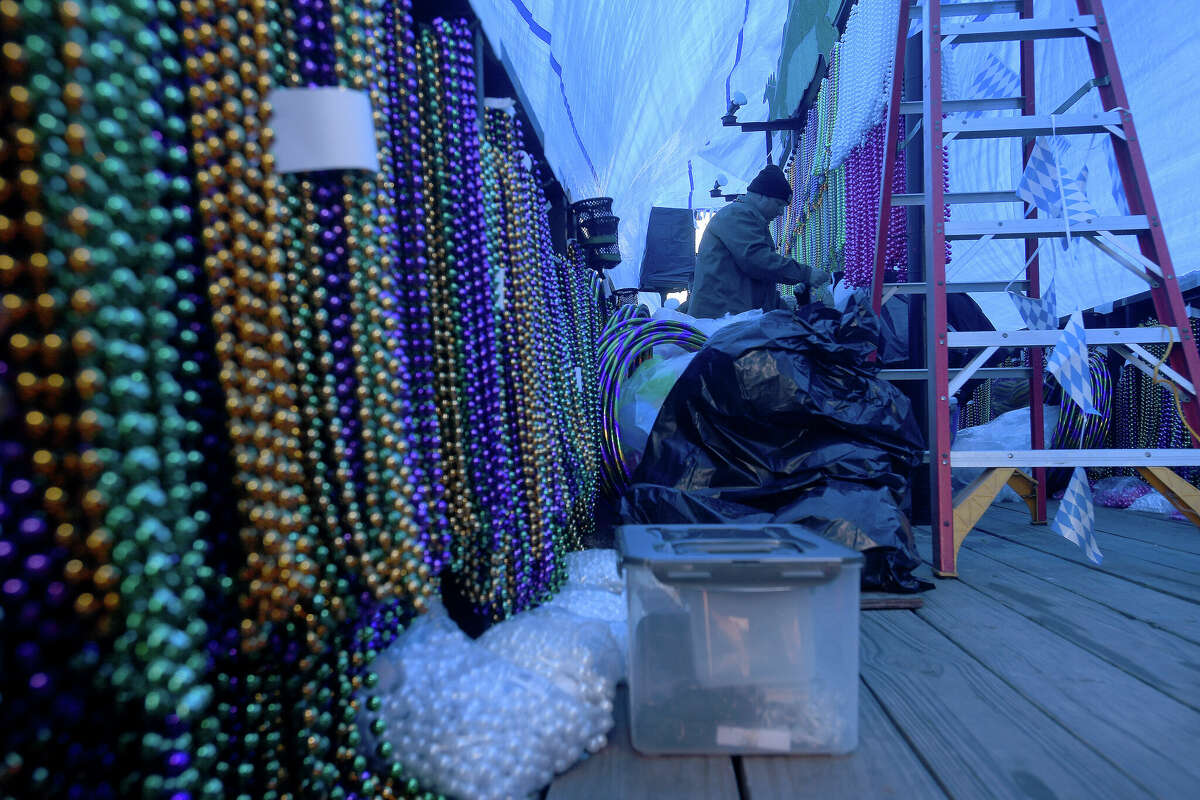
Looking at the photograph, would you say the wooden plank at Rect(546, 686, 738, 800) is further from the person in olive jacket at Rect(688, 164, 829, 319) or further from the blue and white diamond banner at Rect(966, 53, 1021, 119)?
the person in olive jacket at Rect(688, 164, 829, 319)

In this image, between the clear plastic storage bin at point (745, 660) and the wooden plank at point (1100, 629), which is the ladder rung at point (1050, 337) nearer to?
the wooden plank at point (1100, 629)

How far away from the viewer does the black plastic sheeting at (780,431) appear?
2.02 metres

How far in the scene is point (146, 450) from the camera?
48cm

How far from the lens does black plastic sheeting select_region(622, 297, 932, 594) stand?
2.02 meters

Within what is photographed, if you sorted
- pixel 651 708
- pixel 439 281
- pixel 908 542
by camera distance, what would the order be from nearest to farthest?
pixel 651 708
pixel 439 281
pixel 908 542

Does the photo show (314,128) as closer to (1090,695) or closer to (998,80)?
(1090,695)

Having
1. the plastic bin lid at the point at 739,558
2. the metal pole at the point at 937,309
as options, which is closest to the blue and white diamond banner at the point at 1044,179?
the metal pole at the point at 937,309

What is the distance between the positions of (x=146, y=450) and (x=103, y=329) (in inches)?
3.4

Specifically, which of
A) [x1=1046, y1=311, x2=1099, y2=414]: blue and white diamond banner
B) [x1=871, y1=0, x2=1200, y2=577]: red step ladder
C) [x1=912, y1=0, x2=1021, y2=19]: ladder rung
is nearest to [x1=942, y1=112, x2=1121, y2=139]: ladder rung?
[x1=871, y1=0, x2=1200, y2=577]: red step ladder

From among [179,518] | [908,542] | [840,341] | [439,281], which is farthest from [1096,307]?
[179,518]

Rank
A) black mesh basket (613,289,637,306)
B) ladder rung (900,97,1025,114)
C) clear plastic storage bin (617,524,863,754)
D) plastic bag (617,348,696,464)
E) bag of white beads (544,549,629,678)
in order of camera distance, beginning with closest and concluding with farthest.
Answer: clear plastic storage bin (617,524,863,754), bag of white beads (544,549,629,678), ladder rung (900,97,1025,114), plastic bag (617,348,696,464), black mesh basket (613,289,637,306)

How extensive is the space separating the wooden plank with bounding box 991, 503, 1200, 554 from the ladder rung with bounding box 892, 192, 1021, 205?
47.3 inches

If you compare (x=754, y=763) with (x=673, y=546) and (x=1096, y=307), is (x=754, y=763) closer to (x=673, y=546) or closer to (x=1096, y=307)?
(x=673, y=546)

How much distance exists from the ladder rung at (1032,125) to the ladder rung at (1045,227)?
26cm
